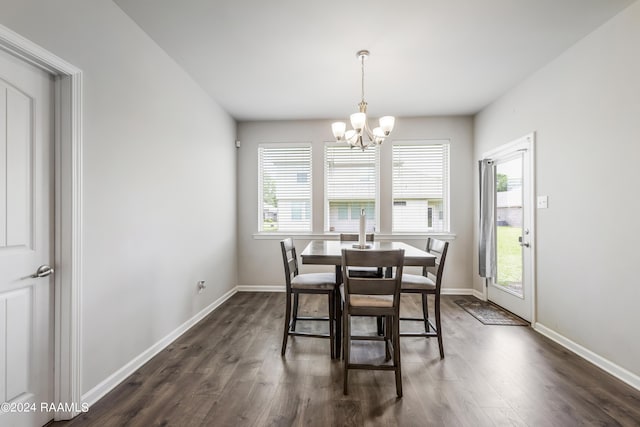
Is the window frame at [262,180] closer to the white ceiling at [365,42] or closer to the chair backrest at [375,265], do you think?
the white ceiling at [365,42]

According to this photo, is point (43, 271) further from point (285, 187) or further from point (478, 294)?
point (478, 294)

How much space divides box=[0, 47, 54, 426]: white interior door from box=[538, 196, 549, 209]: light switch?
4.02m

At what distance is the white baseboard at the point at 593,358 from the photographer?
207 cm

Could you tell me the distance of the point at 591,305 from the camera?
244 centimetres

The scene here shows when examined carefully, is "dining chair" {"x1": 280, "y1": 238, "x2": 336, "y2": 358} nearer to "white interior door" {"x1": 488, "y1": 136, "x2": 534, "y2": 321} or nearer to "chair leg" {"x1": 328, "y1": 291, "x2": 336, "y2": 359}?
"chair leg" {"x1": 328, "y1": 291, "x2": 336, "y2": 359}

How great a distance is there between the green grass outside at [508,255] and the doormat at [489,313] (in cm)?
35

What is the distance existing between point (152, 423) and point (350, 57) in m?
3.16

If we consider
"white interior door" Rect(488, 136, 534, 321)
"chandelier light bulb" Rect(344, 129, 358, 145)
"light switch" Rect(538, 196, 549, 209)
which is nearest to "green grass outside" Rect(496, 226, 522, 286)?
"white interior door" Rect(488, 136, 534, 321)

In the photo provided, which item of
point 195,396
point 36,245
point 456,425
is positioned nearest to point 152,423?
point 195,396

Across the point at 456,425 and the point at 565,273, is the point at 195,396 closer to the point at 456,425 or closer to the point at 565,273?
the point at 456,425

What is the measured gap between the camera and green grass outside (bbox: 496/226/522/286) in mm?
3479

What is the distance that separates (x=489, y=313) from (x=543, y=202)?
4.80 ft

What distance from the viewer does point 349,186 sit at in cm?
467

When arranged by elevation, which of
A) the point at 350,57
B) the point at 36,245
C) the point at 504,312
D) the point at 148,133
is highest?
the point at 350,57
